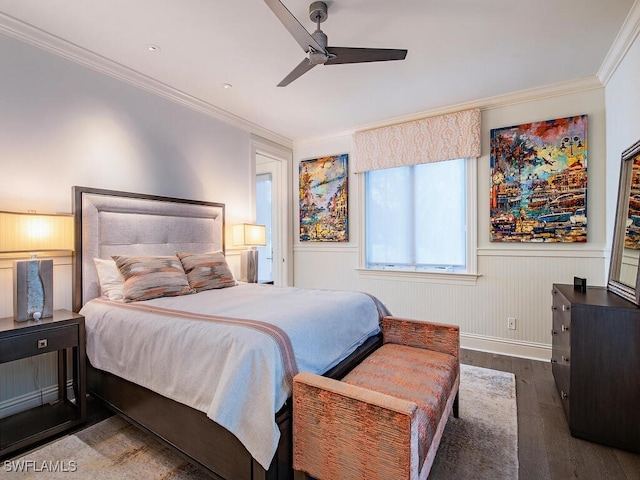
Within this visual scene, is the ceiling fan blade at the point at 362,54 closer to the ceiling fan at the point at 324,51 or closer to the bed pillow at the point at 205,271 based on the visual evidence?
the ceiling fan at the point at 324,51

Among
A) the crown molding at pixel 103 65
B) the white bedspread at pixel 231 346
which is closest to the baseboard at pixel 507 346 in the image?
the white bedspread at pixel 231 346

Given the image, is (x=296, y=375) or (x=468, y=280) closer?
(x=296, y=375)

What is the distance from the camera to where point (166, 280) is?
2541 mm

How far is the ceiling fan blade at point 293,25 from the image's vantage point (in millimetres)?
1625

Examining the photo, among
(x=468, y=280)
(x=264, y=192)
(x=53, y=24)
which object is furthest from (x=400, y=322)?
(x=264, y=192)

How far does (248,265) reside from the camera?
3.77 meters

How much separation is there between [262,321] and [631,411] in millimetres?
2124

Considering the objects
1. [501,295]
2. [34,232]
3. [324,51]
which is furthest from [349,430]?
[501,295]

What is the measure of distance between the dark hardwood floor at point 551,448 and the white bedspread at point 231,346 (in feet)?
2.48

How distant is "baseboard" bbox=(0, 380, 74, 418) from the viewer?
219cm

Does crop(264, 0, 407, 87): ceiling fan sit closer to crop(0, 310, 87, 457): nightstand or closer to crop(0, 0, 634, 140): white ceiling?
crop(0, 0, 634, 140): white ceiling

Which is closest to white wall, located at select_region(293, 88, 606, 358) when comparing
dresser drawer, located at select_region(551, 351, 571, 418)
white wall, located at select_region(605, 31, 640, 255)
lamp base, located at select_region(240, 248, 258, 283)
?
white wall, located at select_region(605, 31, 640, 255)

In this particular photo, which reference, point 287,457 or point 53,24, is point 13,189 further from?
point 287,457

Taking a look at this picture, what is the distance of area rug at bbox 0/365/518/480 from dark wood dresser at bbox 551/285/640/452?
1.39 feet
